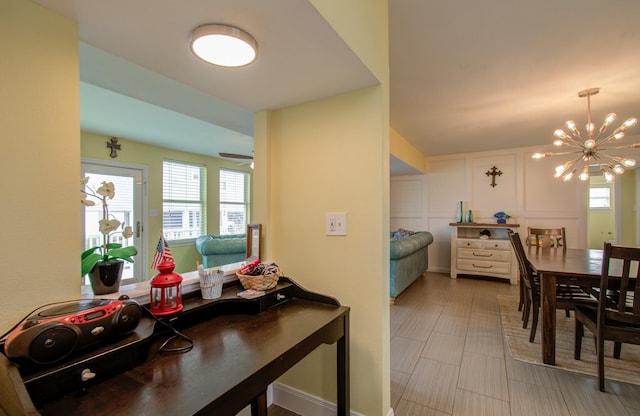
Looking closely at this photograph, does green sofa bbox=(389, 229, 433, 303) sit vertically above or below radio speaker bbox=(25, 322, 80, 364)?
below

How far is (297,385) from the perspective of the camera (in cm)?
172

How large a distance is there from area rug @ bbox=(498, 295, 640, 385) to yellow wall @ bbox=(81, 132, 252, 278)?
4.89 metres

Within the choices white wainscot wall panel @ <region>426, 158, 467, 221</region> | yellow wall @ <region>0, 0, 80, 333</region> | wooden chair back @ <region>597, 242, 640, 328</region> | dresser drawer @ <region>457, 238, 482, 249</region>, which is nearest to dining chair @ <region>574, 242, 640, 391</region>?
wooden chair back @ <region>597, 242, 640, 328</region>

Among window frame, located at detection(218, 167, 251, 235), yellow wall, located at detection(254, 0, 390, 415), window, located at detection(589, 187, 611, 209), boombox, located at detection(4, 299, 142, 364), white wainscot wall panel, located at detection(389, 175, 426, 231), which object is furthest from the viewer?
window, located at detection(589, 187, 611, 209)

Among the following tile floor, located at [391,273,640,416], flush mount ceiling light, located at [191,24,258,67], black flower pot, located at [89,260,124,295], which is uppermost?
flush mount ceiling light, located at [191,24,258,67]

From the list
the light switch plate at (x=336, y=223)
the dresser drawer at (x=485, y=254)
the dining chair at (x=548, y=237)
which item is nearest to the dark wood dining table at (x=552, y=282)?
the dining chair at (x=548, y=237)

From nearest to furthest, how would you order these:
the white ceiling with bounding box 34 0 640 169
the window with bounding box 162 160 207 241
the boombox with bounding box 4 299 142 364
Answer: the boombox with bounding box 4 299 142 364 < the white ceiling with bounding box 34 0 640 169 < the window with bounding box 162 160 207 241

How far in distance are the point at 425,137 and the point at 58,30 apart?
4197 millimetres

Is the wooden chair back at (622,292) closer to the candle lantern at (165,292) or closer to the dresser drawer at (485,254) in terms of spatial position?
the candle lantern at (165,292)

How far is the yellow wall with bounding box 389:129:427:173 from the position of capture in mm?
3872

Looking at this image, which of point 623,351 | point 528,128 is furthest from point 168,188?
point 623,351

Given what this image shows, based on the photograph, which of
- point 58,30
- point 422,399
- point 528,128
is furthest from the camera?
point 528,128

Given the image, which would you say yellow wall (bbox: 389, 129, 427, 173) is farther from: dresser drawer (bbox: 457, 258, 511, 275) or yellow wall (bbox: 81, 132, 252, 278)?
yellow wall (bbox: 81, 132, 252, 278)

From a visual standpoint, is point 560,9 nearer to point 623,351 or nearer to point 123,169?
point 623,351
